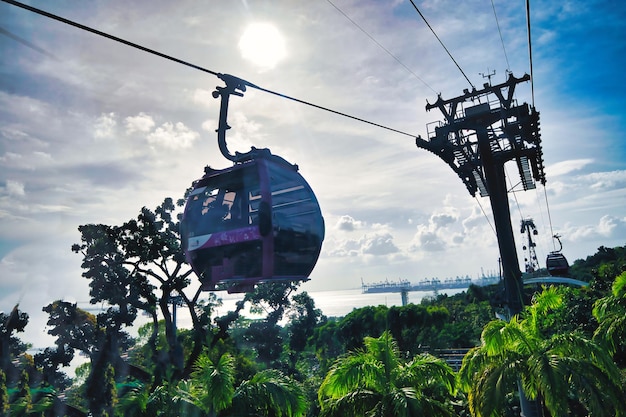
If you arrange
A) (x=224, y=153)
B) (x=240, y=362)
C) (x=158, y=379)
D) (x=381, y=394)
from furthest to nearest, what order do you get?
(x=240, y=362), (x=158, y=379), (x=381, y=394), (x=224, y=153)

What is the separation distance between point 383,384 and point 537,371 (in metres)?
3.61

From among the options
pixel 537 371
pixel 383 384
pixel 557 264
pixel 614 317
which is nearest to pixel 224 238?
pixel 383 384

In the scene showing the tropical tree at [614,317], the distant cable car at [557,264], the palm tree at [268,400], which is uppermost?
the distant cable car at [557,264]

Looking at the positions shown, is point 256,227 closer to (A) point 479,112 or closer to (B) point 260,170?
(B) point 260,170

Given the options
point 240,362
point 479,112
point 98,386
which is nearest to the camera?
point 479,112

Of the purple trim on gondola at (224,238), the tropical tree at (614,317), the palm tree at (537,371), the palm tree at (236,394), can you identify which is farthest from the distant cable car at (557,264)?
the purple trim on gondola at (224,238)

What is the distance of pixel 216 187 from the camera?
786 cm

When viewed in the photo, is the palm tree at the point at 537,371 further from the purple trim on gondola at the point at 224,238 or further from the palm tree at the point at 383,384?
the purple trim on gondola at the point at 224,238

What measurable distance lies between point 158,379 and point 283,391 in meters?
15.5

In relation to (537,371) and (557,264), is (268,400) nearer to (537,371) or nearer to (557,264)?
(537,371)

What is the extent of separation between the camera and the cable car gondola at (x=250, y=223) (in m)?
6.95

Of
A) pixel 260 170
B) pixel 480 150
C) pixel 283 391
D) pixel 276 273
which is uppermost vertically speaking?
pixel 480 150

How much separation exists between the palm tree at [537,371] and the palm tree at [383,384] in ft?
2.84

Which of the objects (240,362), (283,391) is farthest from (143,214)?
(283,391)
